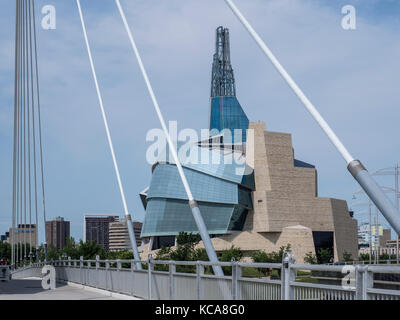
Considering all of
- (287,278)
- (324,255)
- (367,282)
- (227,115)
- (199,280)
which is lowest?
Answer: (324,255)

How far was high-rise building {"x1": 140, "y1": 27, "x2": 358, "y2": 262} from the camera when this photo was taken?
320ft

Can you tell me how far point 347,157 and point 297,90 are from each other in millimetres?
2855

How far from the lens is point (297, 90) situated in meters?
14.5

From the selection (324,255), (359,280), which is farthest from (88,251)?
(359,280)

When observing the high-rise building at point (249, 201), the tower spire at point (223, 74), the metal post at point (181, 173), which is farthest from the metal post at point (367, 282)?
the tower spire at point (223, 74)

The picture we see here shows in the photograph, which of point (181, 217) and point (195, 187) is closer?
point (195, 187)

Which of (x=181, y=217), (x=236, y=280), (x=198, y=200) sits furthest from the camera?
(x=181, y=217)

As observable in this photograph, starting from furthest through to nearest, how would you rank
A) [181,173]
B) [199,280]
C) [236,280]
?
[181,173]
[199,280]
[236,280]

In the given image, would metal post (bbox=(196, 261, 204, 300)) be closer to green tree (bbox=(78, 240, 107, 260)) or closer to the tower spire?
green tree (bbox=(78, 240, 107, 260))

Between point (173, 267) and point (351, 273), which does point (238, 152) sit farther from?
point (351, 273)

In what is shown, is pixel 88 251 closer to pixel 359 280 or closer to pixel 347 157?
pixel 347 157

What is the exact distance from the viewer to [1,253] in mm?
138625

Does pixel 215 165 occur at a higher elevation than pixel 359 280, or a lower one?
higher
